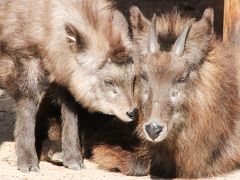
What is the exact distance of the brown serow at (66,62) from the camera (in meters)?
8.04

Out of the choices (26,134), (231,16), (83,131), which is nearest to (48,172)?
(26,134)

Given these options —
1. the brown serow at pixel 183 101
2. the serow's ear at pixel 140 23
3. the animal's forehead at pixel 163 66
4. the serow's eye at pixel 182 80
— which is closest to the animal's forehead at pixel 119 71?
the brown serow at pixel 183 101

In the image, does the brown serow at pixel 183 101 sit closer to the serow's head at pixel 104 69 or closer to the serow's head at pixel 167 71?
the serow's head at pixel 167 71

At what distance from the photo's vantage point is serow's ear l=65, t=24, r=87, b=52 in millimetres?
7992

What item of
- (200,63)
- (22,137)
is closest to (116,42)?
(200,63)

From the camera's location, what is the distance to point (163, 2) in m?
13.9

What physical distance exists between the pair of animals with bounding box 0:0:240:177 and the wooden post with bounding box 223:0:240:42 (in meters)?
0.95

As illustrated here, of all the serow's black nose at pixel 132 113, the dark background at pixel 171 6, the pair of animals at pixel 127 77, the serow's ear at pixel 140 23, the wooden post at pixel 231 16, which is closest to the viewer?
the pair of animals at pixel 127 77

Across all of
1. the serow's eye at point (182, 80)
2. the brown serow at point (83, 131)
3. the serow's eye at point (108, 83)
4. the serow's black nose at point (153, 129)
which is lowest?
the brown serow at point (83, 131)

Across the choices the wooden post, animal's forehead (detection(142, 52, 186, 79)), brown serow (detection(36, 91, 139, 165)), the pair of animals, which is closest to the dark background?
the wooden post

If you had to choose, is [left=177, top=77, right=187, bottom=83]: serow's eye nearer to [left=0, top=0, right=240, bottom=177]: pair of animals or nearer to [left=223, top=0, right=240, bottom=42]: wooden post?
[left=0, top=0, right=240, bottom=177]: pair of animals

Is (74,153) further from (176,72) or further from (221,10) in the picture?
(221,10)

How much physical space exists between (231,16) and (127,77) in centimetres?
210

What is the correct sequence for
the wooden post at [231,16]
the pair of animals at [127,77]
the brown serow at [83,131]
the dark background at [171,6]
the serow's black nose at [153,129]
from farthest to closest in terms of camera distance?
the dark background at [171,6], the wooden post at [231,16], the brown serow at [83,131], the pair of animals at [127,77], the serow's black nose at [153,129]
